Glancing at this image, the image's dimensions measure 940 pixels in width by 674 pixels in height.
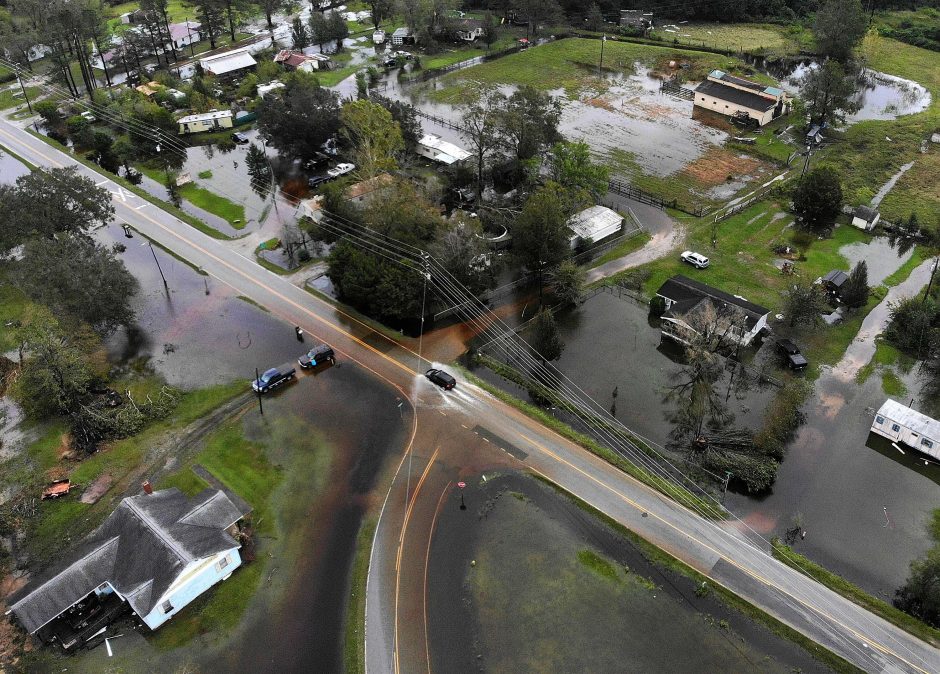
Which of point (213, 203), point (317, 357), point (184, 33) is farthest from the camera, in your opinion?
point (184, 33)

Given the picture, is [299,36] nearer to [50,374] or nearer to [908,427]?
[50,374]

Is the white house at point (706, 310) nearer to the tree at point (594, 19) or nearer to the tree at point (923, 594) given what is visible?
the tree at point (923, 594)

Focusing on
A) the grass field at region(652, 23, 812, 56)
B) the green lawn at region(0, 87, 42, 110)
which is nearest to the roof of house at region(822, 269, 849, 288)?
the grass field at region(652, 23, 812, 56)

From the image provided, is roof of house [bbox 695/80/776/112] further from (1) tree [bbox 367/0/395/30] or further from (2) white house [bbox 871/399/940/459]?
(1) tree [bbox 367/0/395/30]

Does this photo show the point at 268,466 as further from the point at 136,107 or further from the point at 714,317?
the point at 136,107

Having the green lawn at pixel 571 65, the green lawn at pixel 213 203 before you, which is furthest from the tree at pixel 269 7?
the green lawn at pixel 213 203

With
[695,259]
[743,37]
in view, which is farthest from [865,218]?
[743,37]
